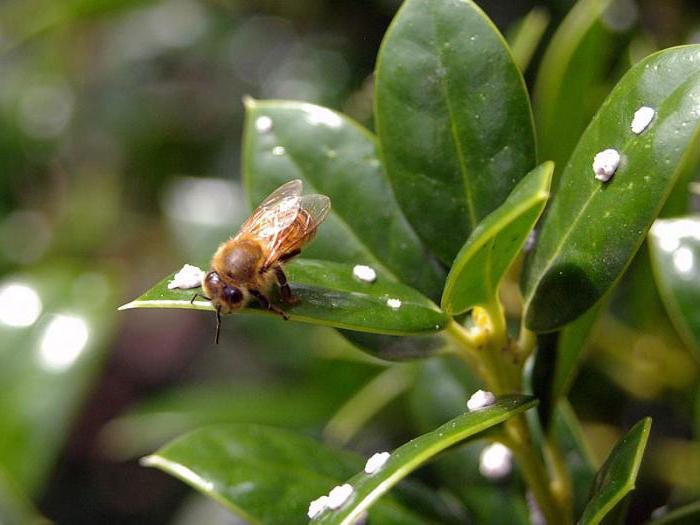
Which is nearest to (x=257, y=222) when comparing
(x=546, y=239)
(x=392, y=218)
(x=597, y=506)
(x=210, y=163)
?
(x=392, y=218)

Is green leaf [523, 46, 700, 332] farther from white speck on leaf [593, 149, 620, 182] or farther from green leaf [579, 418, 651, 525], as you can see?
green leaf [579, 418, 651, 525]

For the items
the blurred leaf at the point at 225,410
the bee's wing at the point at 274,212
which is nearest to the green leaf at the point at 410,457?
the bee's wing at the point at 274,212

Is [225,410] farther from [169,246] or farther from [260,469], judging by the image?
[169,246]

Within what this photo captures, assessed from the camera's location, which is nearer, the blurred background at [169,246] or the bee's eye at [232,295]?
the bee's eye at [232,295]

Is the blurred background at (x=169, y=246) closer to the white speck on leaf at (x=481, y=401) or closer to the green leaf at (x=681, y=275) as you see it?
the green leaf at (x=681, y=275)

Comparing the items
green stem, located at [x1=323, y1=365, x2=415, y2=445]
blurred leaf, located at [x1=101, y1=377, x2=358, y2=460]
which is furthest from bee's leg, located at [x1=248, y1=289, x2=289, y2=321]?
blurred leaf, located at [x1=101, y1=377, x2=358, y2=460]

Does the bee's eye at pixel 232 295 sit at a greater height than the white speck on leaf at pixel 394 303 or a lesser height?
lesser
